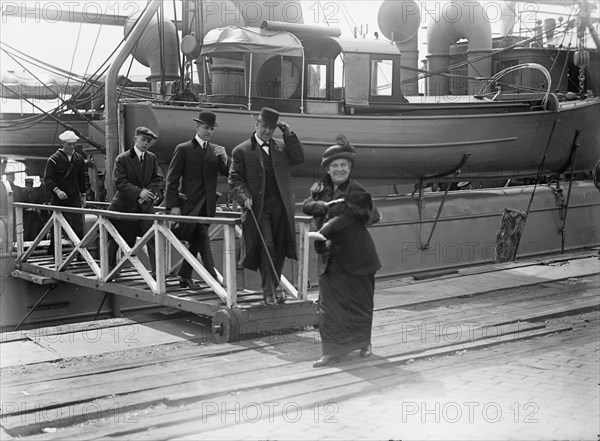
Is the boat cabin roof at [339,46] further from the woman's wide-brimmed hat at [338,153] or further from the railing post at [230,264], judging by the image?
the woman's wide-brimmed hat at [338,153]

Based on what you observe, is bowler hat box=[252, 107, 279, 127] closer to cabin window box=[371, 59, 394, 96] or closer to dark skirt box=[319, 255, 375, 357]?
dark skirt box=[319, 255, 375, 357]

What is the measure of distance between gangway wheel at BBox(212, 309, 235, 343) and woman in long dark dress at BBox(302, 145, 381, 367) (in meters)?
1.16

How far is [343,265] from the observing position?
6406mm

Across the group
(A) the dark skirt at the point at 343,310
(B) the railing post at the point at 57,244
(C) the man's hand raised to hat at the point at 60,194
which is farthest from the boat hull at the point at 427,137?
(A) the dark skirt at the point at 343,310

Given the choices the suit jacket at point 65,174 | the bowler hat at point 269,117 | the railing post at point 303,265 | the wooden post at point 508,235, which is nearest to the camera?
the bowler hat at point 269,117

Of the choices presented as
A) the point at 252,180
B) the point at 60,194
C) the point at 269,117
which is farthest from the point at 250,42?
the point at 252,180

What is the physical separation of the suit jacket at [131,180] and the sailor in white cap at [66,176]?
2.11 metres

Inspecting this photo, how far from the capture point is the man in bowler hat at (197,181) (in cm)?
834

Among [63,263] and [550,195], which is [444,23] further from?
[63,263]

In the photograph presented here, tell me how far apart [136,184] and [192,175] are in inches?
51.3

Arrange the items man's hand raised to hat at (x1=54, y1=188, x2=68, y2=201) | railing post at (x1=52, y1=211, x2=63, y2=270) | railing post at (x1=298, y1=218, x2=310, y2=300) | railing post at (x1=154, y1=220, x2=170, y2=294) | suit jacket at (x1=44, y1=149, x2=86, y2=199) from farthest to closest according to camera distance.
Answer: suit jacket at (x1=44, y1=149, x2=86, y2=199) → man's hand raised to hat at (x1=54, y1=188, x2=68, y2=201) → railing post at (x1=52, y1=211, x2=63, y2=270) → railing post at (x1=154, y1=220, x2=170, y2=294) → railing post at (x1=298, y1=218, x2=310, y2=300)

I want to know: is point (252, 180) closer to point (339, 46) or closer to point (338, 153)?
point (338, 153)

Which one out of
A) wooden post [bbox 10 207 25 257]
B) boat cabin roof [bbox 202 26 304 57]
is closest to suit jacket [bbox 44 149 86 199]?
wooden post [bbox 10 207 25 257]

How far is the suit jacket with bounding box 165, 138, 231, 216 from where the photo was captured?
8.33 metres
